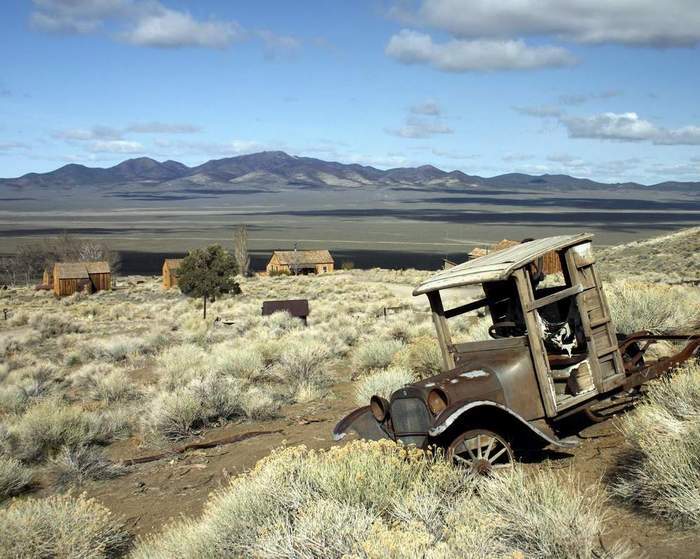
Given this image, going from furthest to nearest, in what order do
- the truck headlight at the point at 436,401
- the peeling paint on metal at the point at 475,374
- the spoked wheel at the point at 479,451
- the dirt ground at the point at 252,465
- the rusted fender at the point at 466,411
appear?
the peeling paint on metal at the point at 475,374
the truck headlight at the point at 436,401
the spoked wheel at the point at 479,451
the rusted fender at the point at 466,411
the dirt ground at the point at 252,465

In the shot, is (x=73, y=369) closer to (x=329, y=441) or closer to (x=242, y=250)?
(x=329, y=441)

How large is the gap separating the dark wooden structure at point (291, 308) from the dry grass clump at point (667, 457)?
16973 millimetres

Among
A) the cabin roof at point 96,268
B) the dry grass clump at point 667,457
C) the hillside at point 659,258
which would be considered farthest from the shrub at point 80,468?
the cabin roof at point 96,268

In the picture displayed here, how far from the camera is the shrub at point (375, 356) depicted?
45.7 feet

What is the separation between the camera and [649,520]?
5379mm

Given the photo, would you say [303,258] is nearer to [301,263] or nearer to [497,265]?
[301,263]

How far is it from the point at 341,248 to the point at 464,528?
10509cm

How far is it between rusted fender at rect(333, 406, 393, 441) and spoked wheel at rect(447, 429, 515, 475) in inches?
42.4

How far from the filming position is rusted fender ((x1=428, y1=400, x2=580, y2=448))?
6.41 metres

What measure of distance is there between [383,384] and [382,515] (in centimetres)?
510

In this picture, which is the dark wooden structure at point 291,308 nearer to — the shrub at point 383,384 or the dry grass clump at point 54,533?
the shrub at point 383,384

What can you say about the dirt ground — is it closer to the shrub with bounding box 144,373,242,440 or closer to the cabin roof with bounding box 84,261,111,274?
the shrub with bounding box 144,373,242,440

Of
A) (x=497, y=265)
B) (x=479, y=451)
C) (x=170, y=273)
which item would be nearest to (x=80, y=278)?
(x=170, y=273)

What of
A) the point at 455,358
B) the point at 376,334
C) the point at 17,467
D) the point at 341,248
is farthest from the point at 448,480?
the point at 341,248
